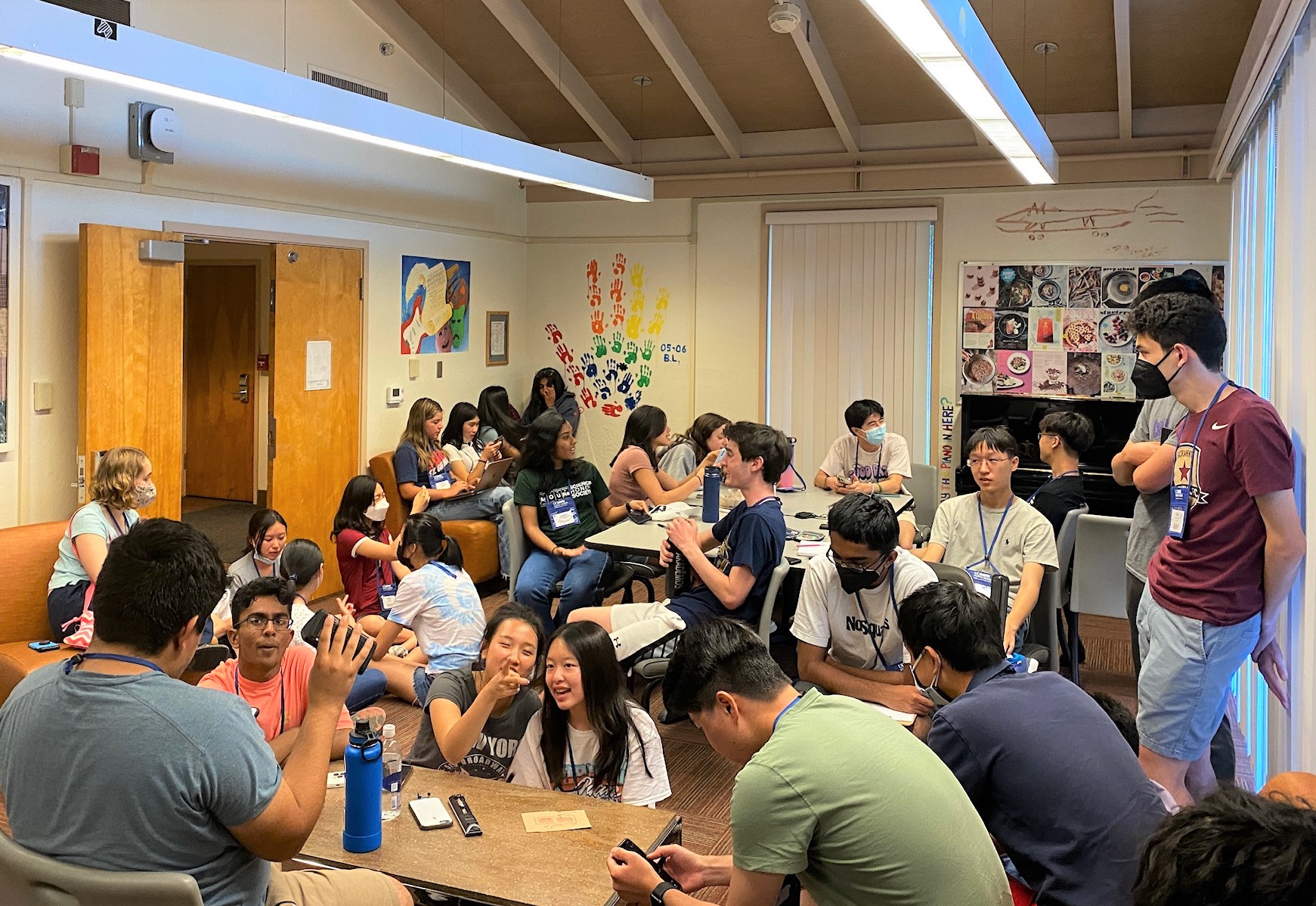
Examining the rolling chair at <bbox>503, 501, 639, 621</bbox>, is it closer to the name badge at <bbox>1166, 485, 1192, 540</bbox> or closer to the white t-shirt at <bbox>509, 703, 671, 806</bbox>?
the white t-shirt at <bbox>509, 703, 671, 806</bbox>

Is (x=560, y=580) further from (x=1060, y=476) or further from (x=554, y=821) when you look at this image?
(x=554, y=821)

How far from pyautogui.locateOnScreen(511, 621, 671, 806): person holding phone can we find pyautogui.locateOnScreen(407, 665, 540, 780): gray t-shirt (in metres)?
0.12

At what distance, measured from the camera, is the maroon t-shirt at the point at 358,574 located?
18.0 feet

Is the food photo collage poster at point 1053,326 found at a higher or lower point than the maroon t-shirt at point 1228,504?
higher

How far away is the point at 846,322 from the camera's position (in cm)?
852

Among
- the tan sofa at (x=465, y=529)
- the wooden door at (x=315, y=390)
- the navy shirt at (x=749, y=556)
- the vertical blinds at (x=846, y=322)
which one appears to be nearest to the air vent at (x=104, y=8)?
the wooden door at (x=315, y=390)

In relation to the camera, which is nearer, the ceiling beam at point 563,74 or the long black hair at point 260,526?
the long black hair at point 260,526

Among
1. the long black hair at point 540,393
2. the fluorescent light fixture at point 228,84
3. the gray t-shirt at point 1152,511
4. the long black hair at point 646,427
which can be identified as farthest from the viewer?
the long black hair at point 540,393

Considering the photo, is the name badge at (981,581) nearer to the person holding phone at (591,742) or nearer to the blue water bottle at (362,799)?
the person holding phone at (591,742)

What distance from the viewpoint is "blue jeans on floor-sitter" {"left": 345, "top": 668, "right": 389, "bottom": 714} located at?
457cm

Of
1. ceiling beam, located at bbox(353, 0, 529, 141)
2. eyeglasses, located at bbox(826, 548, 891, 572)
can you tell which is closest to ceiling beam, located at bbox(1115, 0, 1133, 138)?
eyeglasses, located at bbox(826, 548, 891, 572)

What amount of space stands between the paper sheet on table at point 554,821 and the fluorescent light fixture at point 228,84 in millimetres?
2897

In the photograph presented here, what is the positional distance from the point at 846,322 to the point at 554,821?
6.55 meters

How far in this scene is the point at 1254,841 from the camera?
3.70ft
